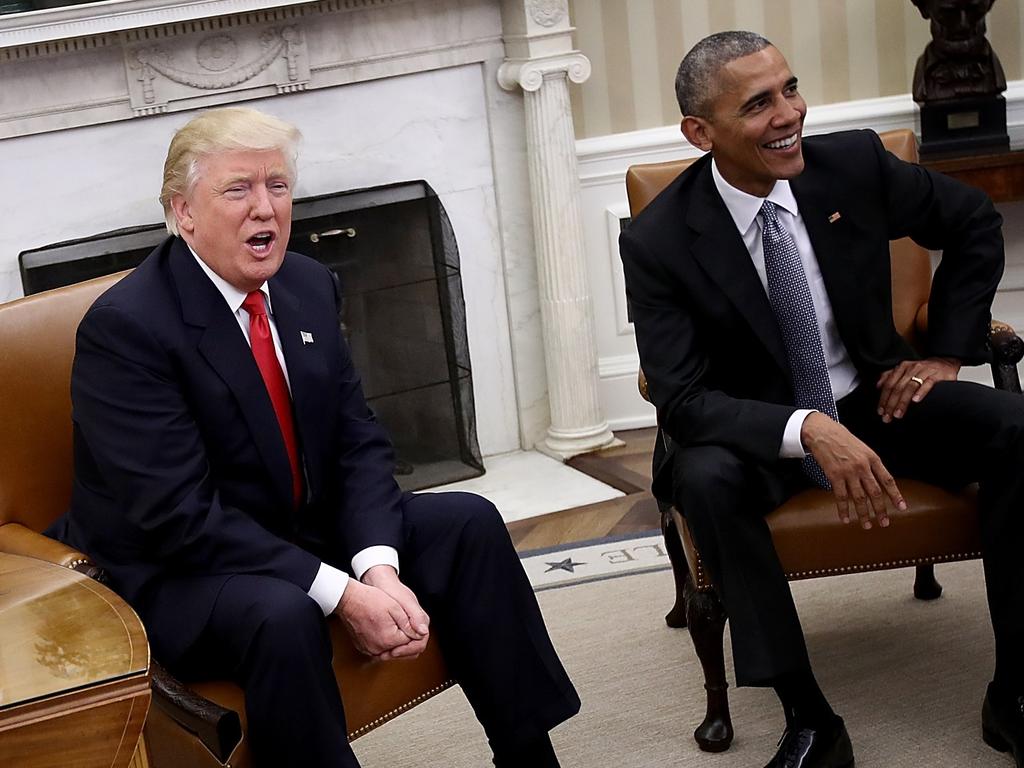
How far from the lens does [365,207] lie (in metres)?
4.39

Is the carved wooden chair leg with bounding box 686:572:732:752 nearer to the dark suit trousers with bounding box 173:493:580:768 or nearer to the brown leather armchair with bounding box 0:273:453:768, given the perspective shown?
the dark suit trousers with bounding box 173:493:580:768

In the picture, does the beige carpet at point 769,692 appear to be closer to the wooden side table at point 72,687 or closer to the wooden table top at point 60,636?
the wooden table top at point 60,636

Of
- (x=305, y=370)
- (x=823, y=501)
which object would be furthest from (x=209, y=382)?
(x=823, y=501)

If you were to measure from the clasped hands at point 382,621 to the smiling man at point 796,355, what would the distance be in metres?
0.57

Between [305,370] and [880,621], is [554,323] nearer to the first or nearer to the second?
[880,621]

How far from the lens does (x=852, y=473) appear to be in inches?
96.0

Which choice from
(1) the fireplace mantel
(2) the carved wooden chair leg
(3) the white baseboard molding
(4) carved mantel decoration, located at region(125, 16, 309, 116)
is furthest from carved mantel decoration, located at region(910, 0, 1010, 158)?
(2) the carved wooden chair leg

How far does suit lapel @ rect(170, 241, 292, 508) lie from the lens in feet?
7.58

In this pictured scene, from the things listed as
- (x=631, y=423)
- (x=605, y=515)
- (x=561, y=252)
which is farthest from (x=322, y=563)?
(x=631, y=423)

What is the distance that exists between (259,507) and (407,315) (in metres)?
2.23

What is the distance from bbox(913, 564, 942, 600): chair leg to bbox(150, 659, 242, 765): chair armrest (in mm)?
1772

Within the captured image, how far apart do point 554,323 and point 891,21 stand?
1.50 meters

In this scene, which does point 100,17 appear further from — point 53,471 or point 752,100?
point 752,100

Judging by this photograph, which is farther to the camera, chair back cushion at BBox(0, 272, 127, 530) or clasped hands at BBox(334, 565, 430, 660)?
chair back cushion at BBox(0, 272, 127, 530)
